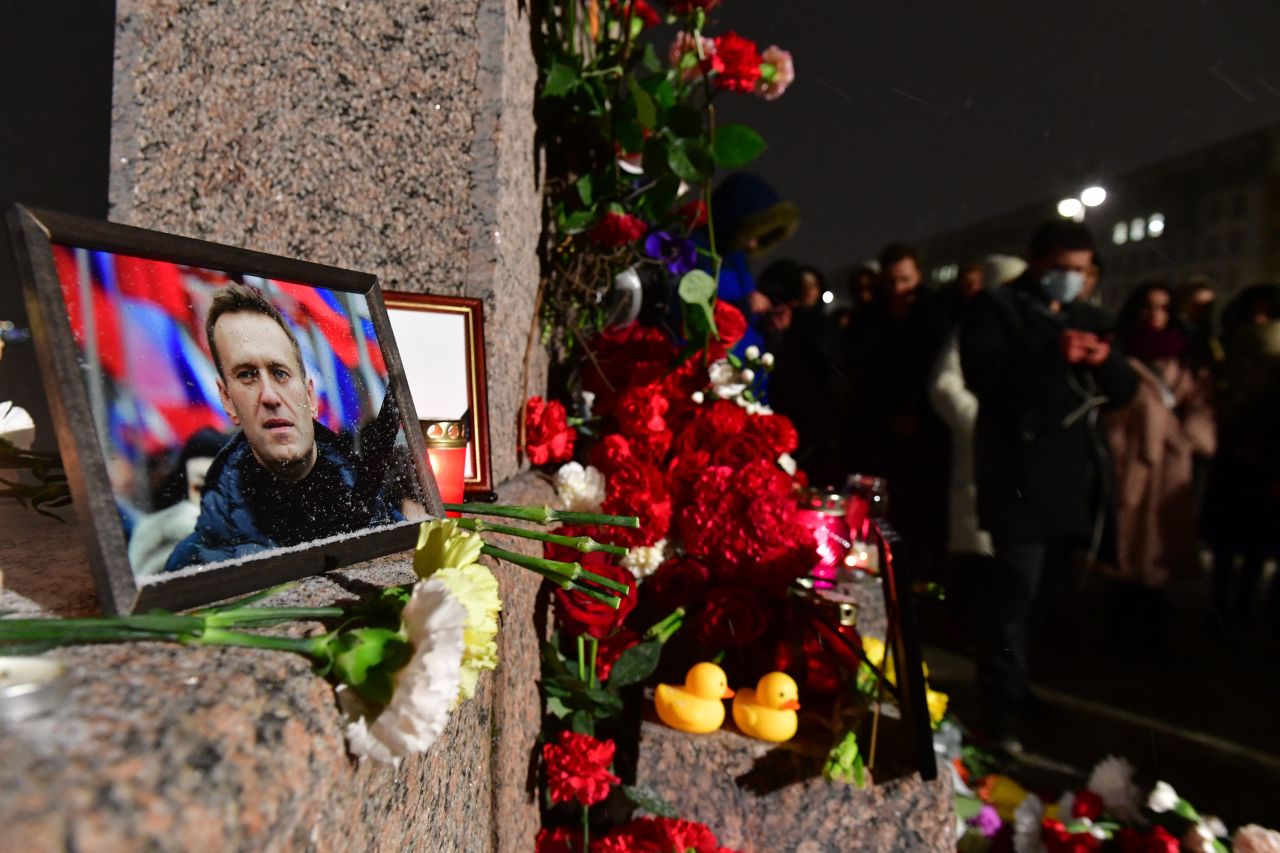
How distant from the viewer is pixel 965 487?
10.2ft

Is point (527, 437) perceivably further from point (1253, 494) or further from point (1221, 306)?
point (1221, 306)

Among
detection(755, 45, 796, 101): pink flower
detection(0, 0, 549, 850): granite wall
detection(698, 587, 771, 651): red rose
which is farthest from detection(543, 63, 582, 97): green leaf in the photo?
detection(698, 587, 771, 651): red rose

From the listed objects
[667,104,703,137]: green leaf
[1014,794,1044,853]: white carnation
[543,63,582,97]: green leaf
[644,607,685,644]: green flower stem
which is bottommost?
[1014,794,1044,853]: white carnation

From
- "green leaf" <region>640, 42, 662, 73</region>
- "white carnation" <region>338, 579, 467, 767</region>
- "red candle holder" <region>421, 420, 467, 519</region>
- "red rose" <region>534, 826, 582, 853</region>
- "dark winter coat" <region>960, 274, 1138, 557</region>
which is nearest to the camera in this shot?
"white carnation" <region>338, 579, 467, 767</region>

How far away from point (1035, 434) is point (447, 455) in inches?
86.7

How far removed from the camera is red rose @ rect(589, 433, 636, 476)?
1.35 meters

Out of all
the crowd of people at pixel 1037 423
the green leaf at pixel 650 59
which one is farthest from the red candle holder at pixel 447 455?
the crowd of people at pixel 1037 423

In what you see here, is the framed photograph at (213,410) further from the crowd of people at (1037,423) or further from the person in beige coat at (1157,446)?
the person in beige coat at (1157,446)

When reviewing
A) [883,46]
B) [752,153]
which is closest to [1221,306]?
[883,46]

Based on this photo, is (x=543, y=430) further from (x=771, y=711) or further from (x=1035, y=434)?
(x=1035, y=434)

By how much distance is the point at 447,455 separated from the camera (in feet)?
3.15

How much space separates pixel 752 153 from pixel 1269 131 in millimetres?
3761

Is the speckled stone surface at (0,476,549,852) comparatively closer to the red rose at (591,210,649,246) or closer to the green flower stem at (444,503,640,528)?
the green flower stem at (444,503,640,528)

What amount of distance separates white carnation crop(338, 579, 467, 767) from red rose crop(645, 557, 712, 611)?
889 millimetres
